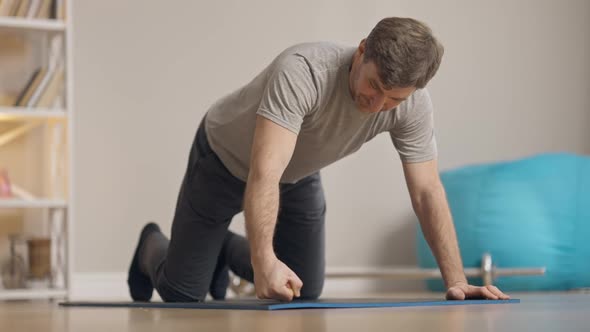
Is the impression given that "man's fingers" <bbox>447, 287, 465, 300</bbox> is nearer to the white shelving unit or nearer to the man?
the man

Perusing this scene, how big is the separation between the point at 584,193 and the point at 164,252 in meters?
2.16

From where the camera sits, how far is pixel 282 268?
184 centimetres

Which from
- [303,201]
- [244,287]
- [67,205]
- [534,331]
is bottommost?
[244,287]

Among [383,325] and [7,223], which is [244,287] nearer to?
[7,223]

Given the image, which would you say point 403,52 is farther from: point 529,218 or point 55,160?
point 529,218

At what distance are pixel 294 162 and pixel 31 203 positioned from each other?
5.72ft

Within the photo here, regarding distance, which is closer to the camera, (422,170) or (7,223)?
(422,170)

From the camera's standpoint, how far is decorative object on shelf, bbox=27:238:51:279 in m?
3.90

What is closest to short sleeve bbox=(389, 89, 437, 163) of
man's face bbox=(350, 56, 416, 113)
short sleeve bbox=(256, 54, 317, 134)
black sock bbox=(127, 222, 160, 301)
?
man's face bbox=(350, 56, 416, 113)

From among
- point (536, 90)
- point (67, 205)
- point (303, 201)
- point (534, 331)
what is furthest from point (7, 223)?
point (534, 331)

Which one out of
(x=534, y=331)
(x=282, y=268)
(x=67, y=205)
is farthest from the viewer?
(x=67, y=205)

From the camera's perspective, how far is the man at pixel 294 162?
77.4 inches

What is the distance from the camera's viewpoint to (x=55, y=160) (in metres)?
3.96

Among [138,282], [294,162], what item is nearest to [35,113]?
[138,282]
